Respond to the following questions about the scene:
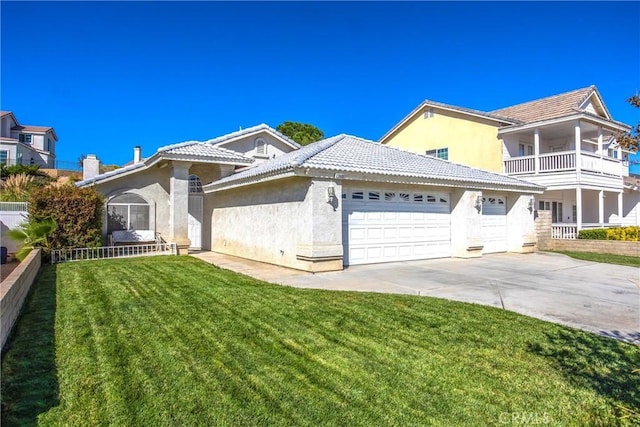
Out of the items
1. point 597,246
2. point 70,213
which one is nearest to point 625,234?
Answer: point 597,246

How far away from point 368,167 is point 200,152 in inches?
328

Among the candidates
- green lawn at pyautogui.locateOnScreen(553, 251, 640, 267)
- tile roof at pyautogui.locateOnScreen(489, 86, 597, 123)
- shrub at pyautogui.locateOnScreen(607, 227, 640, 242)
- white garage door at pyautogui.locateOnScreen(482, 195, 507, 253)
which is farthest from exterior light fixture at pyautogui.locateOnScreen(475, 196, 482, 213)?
tile roof at pyautogui.locateOnScreen(489, 86, 597, 123)

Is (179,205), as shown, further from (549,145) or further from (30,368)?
(549,145)

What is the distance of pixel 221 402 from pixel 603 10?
19390 mm

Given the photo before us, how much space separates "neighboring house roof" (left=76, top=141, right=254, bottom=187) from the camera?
1573 cm

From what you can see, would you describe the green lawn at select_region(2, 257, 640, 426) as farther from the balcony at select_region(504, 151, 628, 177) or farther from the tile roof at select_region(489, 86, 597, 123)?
the tile roof at select_region(489, 86, 597, 123)

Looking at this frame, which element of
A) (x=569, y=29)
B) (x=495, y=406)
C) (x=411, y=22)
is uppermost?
(x=411, y=22)

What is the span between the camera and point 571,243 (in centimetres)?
1844

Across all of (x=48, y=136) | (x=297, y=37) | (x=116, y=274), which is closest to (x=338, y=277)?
(x=116, y=274)

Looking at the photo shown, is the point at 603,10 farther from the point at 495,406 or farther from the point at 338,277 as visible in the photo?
the point at 495,406

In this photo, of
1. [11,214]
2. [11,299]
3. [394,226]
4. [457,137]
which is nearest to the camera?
[11,299]

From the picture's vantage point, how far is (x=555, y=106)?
22906 mm

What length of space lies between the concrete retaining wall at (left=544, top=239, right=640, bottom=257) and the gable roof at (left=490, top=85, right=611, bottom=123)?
7206 millimetres

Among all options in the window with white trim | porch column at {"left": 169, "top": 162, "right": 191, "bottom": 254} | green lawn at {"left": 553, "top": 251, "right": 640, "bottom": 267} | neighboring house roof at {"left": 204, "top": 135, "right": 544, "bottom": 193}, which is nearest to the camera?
neighboring house roof at {"left": 204, "top": 135, "right": 544, "bottom": 193}
